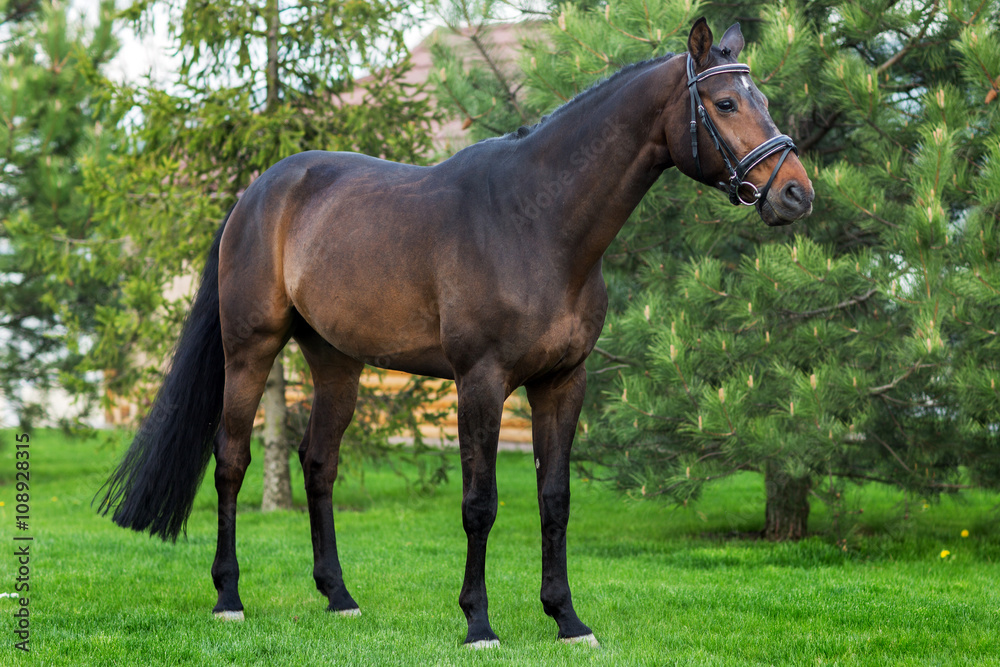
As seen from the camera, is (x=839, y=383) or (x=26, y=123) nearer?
(x=839, y=383)

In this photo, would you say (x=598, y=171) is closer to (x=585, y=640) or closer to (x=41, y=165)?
(x=585, y=640)

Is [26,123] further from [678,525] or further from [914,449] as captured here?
[914,449]

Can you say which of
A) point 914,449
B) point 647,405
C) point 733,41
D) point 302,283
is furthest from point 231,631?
point 914,449

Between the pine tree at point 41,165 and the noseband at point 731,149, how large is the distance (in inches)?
273

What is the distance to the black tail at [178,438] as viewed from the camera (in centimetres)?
419

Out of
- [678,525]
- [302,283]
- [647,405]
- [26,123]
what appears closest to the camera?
[302,283]

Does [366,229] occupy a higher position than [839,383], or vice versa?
[366,229]

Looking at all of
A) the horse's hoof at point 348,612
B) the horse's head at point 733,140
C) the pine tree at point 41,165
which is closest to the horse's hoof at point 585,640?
the horse's hoof at point 348,612

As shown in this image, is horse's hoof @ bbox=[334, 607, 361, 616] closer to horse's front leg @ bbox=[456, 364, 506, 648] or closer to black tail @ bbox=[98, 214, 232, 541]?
horse's front leg @ bbox=[456, 364, 506, 648]

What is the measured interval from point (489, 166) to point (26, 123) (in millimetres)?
7484

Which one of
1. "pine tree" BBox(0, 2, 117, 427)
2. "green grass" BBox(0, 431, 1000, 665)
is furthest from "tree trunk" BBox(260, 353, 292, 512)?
"pine tree" BBox(0, 2, 117, 427)

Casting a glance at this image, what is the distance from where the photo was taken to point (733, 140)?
3074mm

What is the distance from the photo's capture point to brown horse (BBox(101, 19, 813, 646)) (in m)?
3.19

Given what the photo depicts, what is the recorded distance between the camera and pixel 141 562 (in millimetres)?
5234
